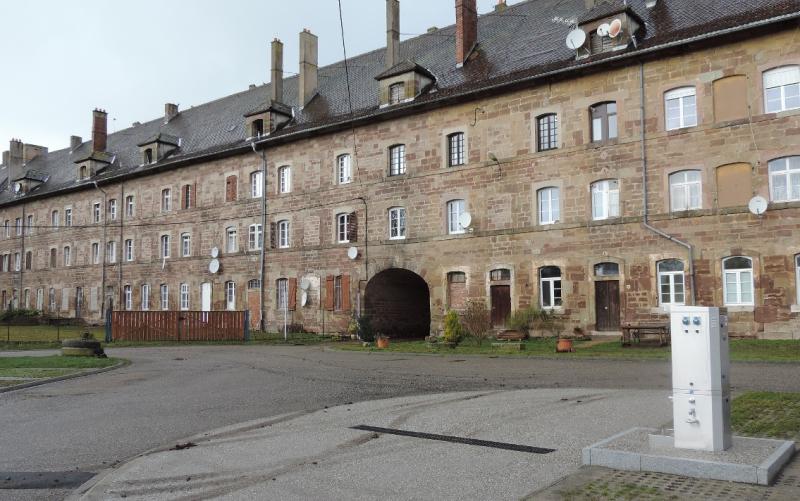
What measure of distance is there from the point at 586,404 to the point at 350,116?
2419cm

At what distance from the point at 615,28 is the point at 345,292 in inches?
614

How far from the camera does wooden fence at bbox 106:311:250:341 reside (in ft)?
91.7

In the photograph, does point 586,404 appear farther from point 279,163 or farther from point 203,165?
point 203,165

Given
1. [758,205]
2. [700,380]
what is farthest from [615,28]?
[700,380]

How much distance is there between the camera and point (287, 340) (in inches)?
1137

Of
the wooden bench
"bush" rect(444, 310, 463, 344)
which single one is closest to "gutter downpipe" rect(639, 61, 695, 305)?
the wooden bench

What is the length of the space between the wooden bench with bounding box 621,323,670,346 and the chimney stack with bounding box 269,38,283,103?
24.0m

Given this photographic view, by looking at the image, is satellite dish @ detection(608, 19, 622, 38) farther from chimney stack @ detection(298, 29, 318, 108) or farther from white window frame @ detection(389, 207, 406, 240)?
chimney stack @ detection(298, 29, 318, 108)

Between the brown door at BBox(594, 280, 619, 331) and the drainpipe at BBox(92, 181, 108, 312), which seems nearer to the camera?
the brown door at BBox(594, 280, 619, 331)

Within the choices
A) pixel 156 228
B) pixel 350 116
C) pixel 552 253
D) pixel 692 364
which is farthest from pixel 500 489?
pixel 156 228

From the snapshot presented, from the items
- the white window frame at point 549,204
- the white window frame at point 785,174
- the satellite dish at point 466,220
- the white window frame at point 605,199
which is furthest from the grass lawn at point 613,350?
the satellite dish at point 466,220

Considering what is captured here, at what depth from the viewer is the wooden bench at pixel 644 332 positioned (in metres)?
20.8

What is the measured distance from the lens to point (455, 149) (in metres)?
28.5

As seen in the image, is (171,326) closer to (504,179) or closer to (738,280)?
(504,179)
